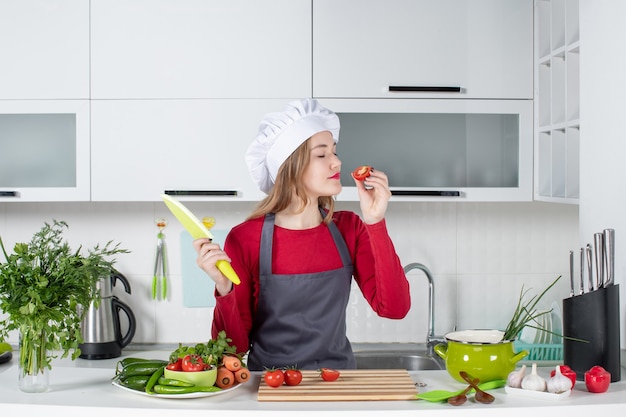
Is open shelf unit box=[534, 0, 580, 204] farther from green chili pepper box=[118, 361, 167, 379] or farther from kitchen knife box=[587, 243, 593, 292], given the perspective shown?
green chili pepper box=[118, 361, 167, 379]

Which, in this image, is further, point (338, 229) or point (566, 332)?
point (338, 229)

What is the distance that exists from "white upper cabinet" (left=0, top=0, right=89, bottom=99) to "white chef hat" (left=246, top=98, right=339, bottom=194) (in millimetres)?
956

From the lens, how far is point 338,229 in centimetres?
223

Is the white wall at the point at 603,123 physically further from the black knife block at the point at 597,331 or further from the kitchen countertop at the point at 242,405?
the kitchen countertop at the point at 242,405

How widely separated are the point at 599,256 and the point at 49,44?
2008mm

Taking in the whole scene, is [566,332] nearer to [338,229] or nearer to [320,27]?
[338,229]

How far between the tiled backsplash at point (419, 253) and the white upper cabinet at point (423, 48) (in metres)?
0.59

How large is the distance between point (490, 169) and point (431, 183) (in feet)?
0.74

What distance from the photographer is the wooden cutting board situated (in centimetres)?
173

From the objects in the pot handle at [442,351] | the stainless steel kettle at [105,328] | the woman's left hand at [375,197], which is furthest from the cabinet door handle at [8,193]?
the pot handle at [442,351]

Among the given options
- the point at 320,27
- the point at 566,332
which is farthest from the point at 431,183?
the point at 566,332

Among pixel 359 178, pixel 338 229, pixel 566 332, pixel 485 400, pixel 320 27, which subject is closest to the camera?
pixel 485 400

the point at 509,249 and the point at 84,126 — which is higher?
the point at 84,126

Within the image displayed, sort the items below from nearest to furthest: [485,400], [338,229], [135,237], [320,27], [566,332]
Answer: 1. [485,400]
2. [566,332]
3. [338,229]
4. [320,27]
5. [135,237]
